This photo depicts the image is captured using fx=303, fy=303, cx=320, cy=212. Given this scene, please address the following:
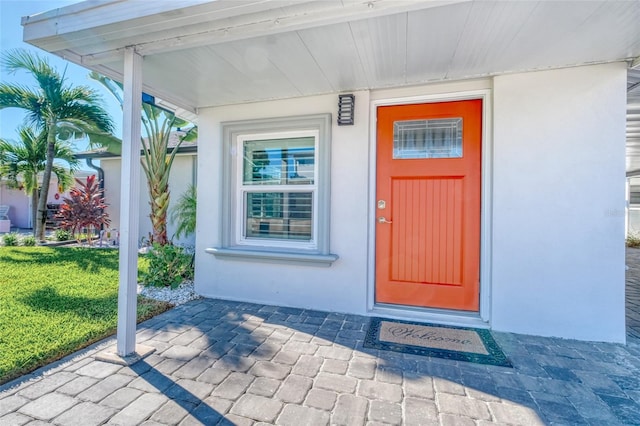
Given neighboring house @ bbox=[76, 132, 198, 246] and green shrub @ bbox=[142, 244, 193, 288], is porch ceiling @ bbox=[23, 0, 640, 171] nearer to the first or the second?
green shrub @ bbox=[142, 244, 193, 288]

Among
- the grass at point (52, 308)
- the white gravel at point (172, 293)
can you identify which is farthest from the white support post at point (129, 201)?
the white gravel at point (172, 293)

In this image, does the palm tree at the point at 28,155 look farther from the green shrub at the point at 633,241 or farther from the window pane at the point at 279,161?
the green shrub at the point at 633,241

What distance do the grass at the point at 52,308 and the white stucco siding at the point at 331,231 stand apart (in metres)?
0.87

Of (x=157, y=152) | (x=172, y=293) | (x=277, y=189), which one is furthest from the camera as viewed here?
(x=157, y=152)

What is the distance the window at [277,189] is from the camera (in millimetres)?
3600

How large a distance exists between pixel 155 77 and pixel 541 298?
447 cm

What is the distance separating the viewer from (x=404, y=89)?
11.0 feet

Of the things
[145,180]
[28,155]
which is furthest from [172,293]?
[28,155]

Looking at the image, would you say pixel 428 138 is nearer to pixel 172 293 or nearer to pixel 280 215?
pixel 280 215

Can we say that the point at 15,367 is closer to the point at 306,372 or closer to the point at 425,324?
the point at 306,372

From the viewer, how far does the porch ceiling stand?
197cm

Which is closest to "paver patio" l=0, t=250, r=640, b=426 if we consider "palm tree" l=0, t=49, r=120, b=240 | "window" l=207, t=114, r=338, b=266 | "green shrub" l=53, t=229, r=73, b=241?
"window" l=207, t=114, r=338, b=266

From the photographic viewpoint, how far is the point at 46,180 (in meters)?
8.05

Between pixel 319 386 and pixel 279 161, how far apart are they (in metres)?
2.70
